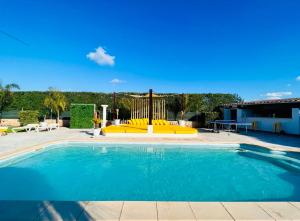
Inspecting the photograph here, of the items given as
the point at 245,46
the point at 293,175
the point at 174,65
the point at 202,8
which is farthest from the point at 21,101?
the point at 293,175

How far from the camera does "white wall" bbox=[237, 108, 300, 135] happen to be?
1659 cm

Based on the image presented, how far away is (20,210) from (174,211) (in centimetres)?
271

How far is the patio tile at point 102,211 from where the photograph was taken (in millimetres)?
3912

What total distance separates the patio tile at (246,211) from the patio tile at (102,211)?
2.02 meters

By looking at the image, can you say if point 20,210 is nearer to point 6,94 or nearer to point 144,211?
point 144,211

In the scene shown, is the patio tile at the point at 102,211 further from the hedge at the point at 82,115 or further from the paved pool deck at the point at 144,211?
the hedge at the point at 82,115

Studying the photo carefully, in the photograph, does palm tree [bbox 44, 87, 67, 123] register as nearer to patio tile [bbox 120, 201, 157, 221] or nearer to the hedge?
the hedge

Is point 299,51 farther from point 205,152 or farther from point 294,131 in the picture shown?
point 205,152

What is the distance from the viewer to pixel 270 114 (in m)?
20.0

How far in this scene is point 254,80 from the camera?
27.7m

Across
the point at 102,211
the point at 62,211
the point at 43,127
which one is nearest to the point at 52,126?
the point at 43,127

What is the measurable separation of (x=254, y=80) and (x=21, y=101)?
26078mm

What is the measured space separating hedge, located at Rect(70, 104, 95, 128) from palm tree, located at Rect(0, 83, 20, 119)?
6110 millimetres

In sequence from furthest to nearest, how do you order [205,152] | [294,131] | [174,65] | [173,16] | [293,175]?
[174,65], [173,16], [294,131], [205,152], [293,175]
